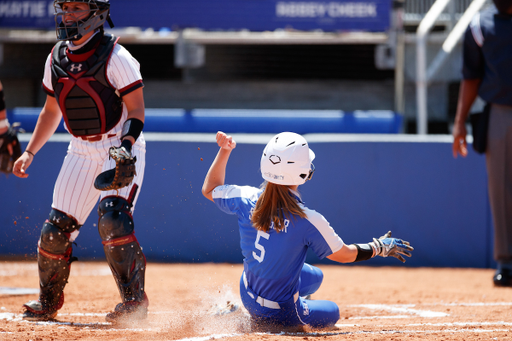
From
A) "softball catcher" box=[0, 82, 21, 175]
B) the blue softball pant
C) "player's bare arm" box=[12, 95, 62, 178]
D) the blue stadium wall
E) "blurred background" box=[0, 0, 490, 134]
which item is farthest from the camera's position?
"blurred background" box=[0, 0, 490, 134]

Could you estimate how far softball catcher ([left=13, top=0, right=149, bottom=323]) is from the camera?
361 centimetres

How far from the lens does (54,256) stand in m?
3.76

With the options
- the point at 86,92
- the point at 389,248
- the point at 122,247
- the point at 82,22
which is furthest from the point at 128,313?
the point at 82,22

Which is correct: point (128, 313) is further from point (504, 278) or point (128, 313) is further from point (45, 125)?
point (504, 278)

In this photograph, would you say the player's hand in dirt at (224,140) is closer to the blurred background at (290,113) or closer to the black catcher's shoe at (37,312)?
the black catcher's shoe at (37,312)

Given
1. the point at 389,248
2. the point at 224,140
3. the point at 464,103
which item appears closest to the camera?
the point at 389,248

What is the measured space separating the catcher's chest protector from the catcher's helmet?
1108 millimetres

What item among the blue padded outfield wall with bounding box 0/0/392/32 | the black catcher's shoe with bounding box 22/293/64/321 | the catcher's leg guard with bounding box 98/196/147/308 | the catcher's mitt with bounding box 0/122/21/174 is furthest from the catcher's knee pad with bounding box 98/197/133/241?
the blue padded outfield wall with bounding box 0/0/392/32

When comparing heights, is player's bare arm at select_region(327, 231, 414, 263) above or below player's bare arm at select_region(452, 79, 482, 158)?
below

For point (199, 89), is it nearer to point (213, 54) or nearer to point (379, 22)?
point (213, 54)

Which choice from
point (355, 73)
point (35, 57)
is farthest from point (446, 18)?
point (35, 57)

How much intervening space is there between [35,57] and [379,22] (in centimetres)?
580

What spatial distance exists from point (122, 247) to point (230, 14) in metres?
6.05

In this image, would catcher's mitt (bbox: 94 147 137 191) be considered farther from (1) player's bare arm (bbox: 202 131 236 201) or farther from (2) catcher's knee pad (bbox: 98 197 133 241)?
(1) player's bare arm (bbox: 202 131 236 201)
